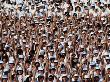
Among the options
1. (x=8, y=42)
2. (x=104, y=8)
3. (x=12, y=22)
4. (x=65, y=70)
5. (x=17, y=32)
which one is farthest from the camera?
(x=104, y=8)

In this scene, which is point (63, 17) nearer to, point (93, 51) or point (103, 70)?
point (93, 51)

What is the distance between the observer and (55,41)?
11.4m

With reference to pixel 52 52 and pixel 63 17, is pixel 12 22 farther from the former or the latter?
pixel 52 52

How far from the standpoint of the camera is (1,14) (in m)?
14.6

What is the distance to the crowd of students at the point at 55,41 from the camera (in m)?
9.67

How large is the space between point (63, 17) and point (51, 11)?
758 mm

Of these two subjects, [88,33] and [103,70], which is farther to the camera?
[88,33]

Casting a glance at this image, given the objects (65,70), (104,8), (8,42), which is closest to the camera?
(65,70)

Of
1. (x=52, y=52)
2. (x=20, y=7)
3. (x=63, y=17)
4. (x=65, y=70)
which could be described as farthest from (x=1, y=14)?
(x=65, y=70)

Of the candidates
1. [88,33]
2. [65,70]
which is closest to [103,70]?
[65,70]

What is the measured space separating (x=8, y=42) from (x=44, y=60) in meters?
1.74

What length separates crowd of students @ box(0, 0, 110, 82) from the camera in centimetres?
967

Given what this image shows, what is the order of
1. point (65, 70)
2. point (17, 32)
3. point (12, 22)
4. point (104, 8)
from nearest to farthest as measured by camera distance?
1. point (65, 70)
2. point (17, 32)
3. point (12, 22)
4. point (104, 8)

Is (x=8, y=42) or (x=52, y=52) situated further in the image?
(x=8, y=42)
